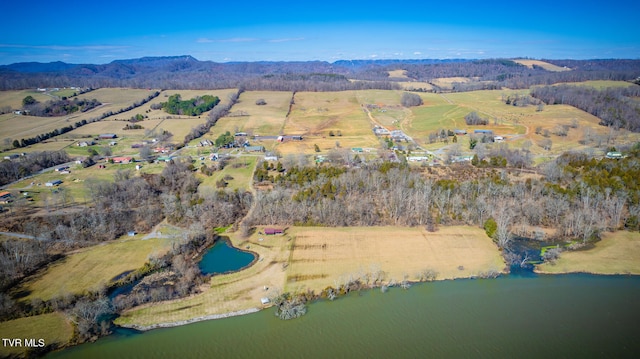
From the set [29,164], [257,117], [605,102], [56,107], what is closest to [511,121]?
[605,102]

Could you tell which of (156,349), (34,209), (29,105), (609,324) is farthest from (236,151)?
(29,105)

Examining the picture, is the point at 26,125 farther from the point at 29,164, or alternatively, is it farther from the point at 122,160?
the point at 122,160

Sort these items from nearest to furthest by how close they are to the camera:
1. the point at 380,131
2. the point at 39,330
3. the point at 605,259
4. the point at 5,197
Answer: the point at 39,330, the point at 605,259, the point at 5,197, the point at 380,131

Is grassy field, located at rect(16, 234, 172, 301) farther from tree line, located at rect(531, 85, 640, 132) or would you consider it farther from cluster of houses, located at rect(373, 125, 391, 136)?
tree line, located at rect(531, 85, 640, 132)

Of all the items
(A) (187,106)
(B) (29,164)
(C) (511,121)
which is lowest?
(B) (29,164)

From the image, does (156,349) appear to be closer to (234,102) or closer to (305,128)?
(305,128)

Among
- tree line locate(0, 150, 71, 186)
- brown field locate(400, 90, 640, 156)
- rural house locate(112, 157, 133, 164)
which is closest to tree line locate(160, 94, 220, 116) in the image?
rural house locate(112, 157, 133, 164)
